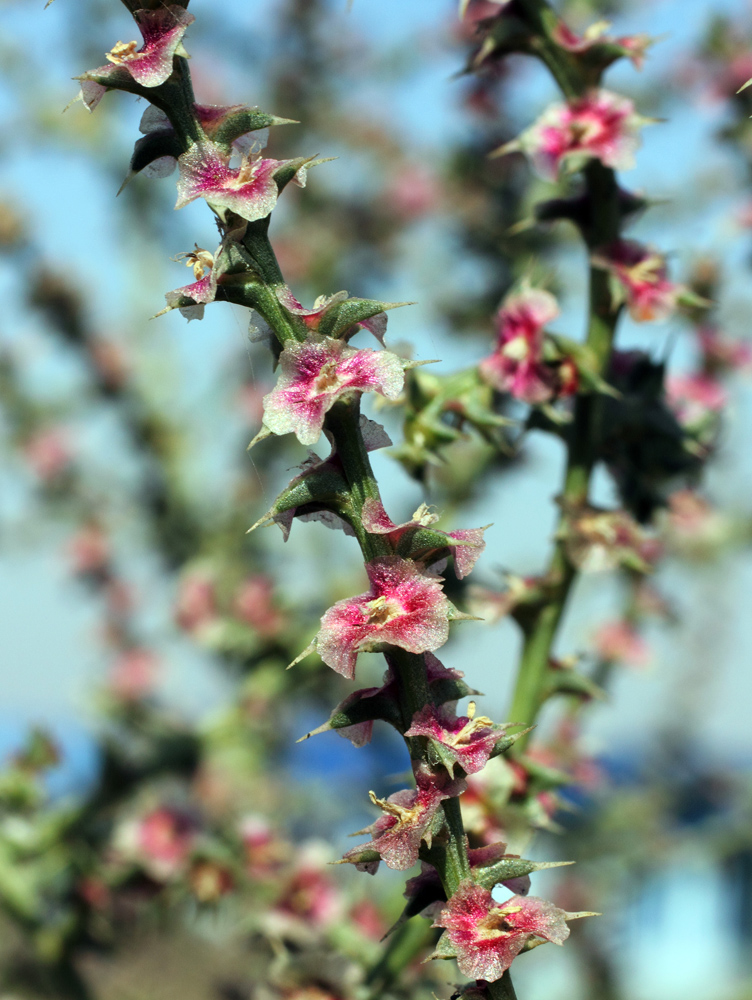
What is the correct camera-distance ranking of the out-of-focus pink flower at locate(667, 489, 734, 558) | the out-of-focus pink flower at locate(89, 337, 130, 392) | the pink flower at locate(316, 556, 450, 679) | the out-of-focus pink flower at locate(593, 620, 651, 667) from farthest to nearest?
the out-of-focus pink flower at locate(89, 337, 130, 392) → the out-of-focus pink flower at locate(667, 489, 734, 558) → the out-of-focus pink flower at locate(593, 620, 651, 667) → the pink flower at locate(316, 556, 450, 679)

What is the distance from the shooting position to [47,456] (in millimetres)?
3549

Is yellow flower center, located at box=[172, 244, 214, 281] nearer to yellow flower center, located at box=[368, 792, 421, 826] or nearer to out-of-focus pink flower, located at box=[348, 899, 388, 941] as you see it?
yellow flower center, located at box=[368, 792, 421, 826]

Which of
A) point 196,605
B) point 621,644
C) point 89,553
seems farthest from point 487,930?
point 89,553

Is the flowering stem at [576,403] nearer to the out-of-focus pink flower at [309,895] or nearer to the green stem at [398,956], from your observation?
the green stem at [398,956]

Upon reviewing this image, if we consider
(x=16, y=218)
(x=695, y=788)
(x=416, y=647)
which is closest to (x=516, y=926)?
(x=416, y=647)

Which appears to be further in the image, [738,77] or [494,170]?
[494,170]

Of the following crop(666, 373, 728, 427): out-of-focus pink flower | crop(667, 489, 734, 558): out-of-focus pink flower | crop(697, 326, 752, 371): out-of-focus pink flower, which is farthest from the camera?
crop(667, 489, 734, 558): out-of-focus pink flower

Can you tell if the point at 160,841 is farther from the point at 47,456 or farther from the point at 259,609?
the point at 47,456

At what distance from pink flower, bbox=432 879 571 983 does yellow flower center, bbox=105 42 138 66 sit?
1.63 ft

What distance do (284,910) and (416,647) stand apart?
1.06 m

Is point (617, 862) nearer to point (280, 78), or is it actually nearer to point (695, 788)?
point (695, 788)

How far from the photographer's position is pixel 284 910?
1.52 m

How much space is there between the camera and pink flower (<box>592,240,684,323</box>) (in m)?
1.01

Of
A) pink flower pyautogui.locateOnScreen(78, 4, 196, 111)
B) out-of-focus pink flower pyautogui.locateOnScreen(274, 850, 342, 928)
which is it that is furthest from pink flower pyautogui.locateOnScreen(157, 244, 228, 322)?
out-of-focus pink flower pyautogui.locateOnScreen(274, 850, 342, 928)
